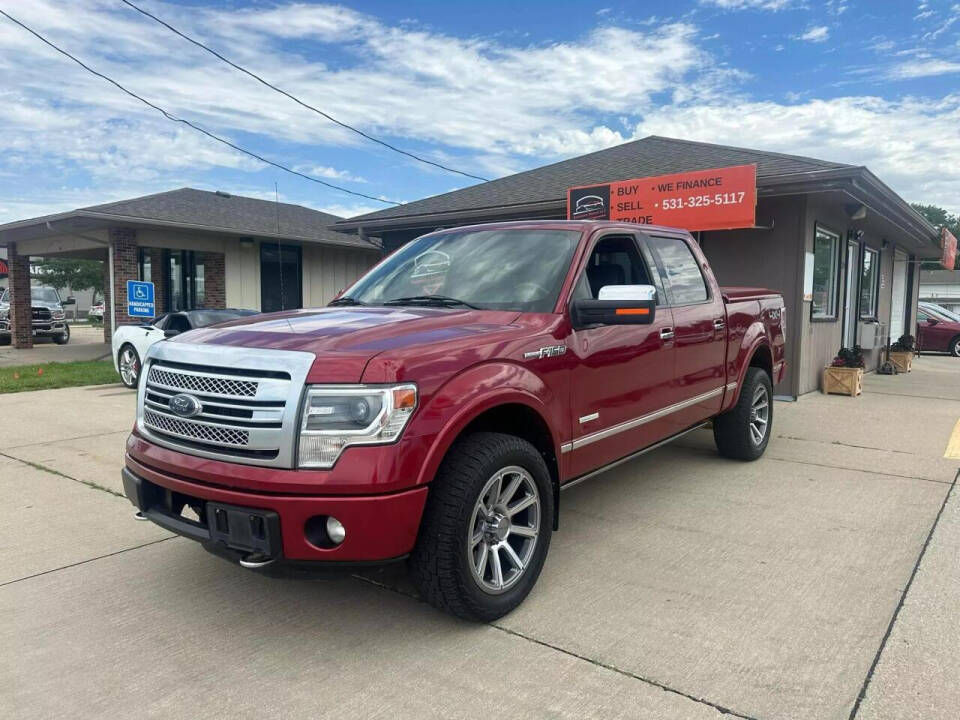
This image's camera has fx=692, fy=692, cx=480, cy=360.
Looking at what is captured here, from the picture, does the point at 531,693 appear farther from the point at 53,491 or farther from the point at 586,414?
the point at 53,491

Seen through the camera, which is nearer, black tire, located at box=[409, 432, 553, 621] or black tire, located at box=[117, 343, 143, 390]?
black tire, located at box=[409, 432, 553, 621]

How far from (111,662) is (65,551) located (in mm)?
1489

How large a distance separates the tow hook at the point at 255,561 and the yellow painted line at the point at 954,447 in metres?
6.12

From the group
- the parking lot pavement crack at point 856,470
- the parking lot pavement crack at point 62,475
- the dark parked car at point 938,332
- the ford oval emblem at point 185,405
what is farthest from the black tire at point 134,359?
the dark parked car at point 938,332

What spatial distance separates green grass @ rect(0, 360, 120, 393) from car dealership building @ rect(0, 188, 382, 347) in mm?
2042

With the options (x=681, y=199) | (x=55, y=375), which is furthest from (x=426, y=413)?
(x=55, y=375)

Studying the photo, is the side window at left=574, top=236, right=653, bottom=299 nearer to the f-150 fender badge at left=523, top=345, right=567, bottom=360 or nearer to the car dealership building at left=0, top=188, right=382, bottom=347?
the f-150 fender badge at left=523, top=345, right=567, bottom=360

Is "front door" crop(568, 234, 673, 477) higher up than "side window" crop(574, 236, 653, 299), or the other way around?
"side window" crop(574, 236, 653, 299)

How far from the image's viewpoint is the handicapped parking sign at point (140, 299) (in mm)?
13141

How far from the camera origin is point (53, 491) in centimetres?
511

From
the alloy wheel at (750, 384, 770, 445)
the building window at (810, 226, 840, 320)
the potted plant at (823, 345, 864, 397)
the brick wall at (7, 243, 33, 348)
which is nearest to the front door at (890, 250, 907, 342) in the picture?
the building window at (810, 226, 840, 320)

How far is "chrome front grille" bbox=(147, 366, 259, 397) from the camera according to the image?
9.00 ft

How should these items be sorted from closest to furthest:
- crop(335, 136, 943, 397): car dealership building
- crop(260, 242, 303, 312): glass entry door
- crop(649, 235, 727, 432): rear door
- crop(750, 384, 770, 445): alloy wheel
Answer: crop(649, 235, 727, 432): rear door
crop(750, 384, 770, 445): alloy wheel
crop(335, 136, 943, 397): car dealership building
crop(260, 242, 303, 312): glass entry door

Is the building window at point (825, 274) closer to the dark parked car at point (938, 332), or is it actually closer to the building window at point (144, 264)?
the dark parked car at point (938, 332)
